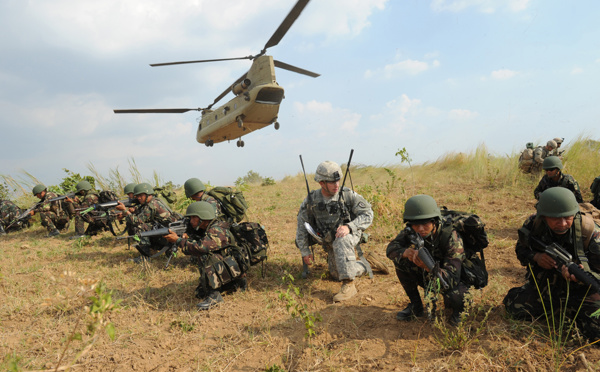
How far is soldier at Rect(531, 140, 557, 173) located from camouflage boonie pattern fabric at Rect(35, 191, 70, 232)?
13970mm

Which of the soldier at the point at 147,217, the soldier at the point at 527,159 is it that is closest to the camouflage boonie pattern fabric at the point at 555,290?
the soldier at the point at 147,217

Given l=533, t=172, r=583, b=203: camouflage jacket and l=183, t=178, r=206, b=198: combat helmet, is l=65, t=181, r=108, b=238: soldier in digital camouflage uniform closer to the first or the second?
l=183, t=178, r=206, b=198: combat helmet

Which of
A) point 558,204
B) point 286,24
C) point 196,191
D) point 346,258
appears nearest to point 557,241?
point 558,204

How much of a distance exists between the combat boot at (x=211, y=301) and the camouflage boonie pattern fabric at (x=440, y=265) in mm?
2189

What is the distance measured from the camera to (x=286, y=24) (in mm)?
8445

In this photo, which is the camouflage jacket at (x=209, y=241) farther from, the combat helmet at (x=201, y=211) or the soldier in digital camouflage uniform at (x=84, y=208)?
the soldier in digital camouflage uniform at (x=84, y=208)

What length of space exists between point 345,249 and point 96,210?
6605 mm

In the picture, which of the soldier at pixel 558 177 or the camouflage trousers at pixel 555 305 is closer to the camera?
the camouflage trousers at pixel 555 305

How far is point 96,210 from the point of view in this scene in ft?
26.6

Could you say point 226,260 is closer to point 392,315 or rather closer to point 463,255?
point 392,315

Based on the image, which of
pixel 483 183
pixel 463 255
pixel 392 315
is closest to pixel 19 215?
pixel 392 315

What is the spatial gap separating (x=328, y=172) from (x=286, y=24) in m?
5.65

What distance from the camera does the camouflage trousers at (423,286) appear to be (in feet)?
10.1

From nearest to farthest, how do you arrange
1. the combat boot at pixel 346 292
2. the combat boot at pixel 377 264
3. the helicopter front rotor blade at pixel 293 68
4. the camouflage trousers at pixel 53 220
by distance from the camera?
the combat boot at pixel 346 292 < the combat boot at pixel 377 264 < the camouflage trousers at pixel 53 220 < the helicopter front rotor blade at pixel 293 68
